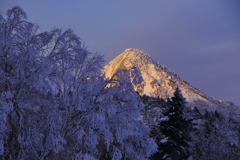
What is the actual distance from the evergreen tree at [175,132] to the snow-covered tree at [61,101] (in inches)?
353

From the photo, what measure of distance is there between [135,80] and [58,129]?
3.59 metres

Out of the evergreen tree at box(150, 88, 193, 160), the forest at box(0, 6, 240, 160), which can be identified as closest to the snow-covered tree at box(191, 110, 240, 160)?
the evergreen tree at box(150, 88, 193, 160)

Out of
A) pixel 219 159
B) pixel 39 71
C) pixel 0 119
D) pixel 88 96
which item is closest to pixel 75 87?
pixel 88 96

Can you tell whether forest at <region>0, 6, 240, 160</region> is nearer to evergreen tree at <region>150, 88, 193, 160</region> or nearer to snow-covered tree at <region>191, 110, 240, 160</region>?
evergreen tree at <region>150, 88, 193, 160</region>

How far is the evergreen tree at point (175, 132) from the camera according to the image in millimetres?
18547

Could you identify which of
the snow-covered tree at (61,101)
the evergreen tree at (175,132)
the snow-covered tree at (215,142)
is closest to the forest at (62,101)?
the snow-covered tree at (61,101)

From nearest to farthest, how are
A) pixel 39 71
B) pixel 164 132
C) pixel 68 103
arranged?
pixel 39 71
pixel 68 103
pixel 164 132

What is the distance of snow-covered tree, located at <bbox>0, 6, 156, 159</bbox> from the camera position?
343 inches

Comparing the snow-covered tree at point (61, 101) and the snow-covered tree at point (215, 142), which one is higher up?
the snow-covered tree at point (215, 142)

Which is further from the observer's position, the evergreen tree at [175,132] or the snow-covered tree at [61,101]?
the evergreen tree at [175,132]

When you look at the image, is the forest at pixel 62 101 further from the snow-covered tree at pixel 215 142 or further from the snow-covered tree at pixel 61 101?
the snow-covered tree at pixel 215 142

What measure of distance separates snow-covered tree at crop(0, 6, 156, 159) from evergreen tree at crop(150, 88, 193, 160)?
29.4ft

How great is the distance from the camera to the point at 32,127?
975cm

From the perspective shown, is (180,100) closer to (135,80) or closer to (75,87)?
(135,80)
